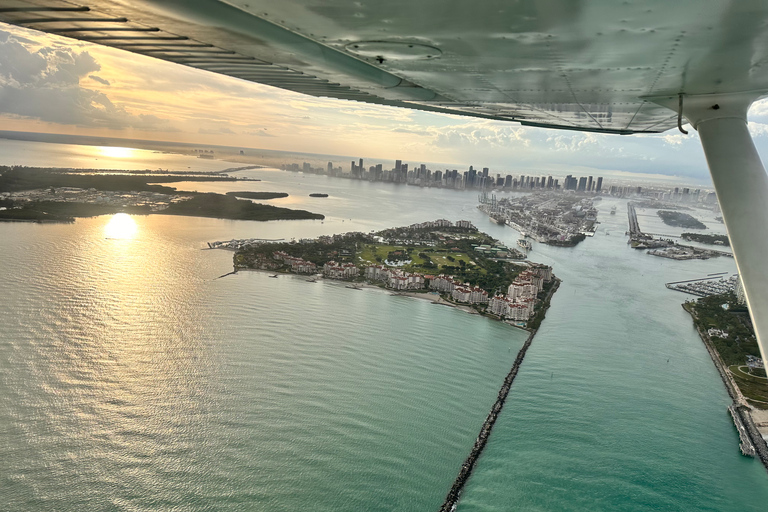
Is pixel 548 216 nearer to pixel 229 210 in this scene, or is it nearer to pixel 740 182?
pixel 229 210

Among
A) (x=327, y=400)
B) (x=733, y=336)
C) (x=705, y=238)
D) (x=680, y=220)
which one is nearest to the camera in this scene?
(x=327, y=400)

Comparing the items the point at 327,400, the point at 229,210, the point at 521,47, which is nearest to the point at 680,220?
the point at 229,210

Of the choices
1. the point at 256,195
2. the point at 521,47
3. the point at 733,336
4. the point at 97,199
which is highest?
the point at 521,47

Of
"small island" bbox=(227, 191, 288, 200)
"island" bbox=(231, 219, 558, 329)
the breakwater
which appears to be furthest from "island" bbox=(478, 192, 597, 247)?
"small island" bbox=(227, 191, 288, 200)

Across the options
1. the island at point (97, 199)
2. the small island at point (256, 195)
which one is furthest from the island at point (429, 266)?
the small island at point (256, 195)

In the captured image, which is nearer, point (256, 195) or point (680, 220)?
point (256, 195)

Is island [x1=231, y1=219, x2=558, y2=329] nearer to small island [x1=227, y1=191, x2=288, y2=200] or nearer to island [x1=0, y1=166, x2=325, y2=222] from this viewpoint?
island [x1=0, y1=166, x2=325, y2=222]
